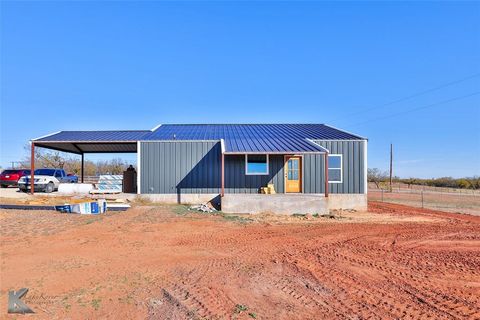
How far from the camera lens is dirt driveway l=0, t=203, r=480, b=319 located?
4.42 m

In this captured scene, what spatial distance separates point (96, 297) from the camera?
184 inches

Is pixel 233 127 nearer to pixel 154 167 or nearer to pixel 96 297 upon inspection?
pixel 154 167

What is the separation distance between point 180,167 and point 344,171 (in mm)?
8933

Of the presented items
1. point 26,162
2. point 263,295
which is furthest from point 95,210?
point 26,162

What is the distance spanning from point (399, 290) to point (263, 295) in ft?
7.28

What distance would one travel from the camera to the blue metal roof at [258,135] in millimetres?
16156

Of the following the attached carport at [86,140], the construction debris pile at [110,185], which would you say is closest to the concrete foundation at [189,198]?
the construction debris pile at [110,185]

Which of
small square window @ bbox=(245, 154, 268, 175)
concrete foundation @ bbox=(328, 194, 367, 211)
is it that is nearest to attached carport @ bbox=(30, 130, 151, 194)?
small square window @ bbox=(245, 154, 268, 175)

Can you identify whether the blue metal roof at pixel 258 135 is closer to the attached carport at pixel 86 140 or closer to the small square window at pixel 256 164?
the small square window at pixel 256 164

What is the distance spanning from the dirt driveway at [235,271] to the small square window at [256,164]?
674cm

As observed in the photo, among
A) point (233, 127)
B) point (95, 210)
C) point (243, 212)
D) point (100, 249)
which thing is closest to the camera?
point (100, 249)

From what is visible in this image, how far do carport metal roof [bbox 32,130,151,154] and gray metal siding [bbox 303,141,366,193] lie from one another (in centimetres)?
969

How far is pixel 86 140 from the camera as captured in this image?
62.4 ft

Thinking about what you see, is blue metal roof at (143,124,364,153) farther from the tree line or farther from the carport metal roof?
the tree line
